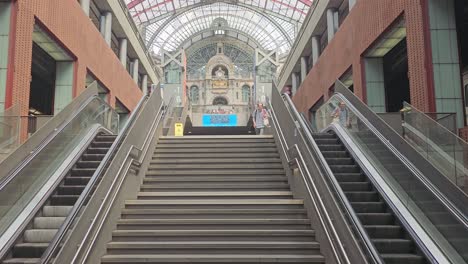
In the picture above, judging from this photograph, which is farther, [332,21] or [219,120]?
[219,120]

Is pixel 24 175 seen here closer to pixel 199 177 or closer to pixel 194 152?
pixel 199 177

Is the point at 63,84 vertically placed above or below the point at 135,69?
below

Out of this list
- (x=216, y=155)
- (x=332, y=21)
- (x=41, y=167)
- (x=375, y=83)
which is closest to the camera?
(x=41, y=167)

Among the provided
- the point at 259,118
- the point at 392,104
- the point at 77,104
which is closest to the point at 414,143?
the point at 77,104

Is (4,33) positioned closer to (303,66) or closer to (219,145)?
(219,145)

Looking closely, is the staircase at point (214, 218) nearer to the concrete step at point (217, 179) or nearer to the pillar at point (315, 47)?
the concrete step at point (217, 179)

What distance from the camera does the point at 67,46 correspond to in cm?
1412

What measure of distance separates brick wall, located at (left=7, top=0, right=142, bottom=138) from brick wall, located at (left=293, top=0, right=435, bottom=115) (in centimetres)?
839

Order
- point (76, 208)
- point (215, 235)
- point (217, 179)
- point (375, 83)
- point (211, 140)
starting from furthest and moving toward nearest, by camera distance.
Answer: point (375, 83) → point (211, 140) → point (217, 179) → point (215, 235) → point (76, 208)

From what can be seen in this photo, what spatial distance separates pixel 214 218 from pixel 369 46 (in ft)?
30.3

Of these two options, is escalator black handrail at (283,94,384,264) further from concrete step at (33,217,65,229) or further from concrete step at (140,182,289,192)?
concrete step at (33,217,65,229)

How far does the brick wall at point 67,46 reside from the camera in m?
10.8

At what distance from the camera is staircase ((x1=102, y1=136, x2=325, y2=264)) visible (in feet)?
19.9

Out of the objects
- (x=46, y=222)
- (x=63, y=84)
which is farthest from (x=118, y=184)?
(x=63, y=84)
